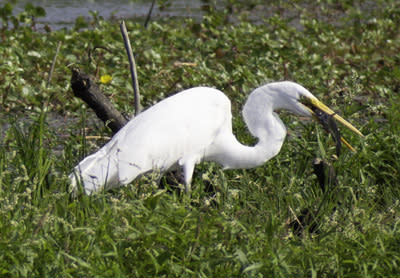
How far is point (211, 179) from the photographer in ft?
12.3

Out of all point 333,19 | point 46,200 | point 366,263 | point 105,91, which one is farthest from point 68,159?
point 333,19

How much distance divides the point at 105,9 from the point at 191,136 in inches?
240

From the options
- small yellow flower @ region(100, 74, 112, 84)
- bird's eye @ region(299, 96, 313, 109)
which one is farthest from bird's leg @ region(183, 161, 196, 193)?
small yellow flower @ region(100, 74, 112, 84)

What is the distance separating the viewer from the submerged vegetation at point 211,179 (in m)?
2.56

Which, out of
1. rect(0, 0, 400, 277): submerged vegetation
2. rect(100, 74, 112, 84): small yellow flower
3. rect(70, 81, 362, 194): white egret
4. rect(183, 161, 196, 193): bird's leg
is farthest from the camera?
rect(100, 74, 112, 84): small yellow flower

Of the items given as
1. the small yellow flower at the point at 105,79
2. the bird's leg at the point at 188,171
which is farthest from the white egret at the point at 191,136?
the small yellow flower at the point at 105,79

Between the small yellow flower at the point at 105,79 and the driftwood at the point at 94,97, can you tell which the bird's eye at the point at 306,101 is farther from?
the small yellow flower at the point at 105,79

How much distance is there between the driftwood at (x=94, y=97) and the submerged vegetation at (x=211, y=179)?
0.29 ft

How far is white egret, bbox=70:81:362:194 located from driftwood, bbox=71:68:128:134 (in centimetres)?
31

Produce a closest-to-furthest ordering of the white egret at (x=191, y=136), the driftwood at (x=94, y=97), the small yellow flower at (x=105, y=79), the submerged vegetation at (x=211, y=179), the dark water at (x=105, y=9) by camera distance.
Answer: the submerged vegetation at (x=211, y=179)
the white egret at (x=191, y=136)
the driftwood at (x=94, y=97)
the small yellow flower at (x=105, y=79)
the dark water at (x=105, y=9)

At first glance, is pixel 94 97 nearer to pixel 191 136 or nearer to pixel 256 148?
pixel 191 136

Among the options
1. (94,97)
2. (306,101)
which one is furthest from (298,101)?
(94,97)

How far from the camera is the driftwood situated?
389 centimetres

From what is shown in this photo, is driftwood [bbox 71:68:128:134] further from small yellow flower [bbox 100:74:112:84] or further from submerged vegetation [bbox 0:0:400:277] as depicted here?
small yellow flower [bbox 100:74:112:84]
